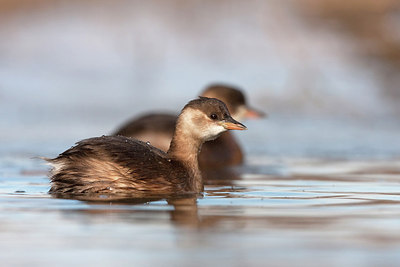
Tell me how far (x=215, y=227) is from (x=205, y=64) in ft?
52.1

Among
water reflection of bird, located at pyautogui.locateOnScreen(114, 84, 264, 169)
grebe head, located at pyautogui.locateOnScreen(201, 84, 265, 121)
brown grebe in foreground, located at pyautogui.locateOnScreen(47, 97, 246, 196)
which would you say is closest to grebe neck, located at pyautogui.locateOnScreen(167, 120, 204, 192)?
brown grebe in foreground, located at pyautogui.locateOnScreen(47, 97, 246, 196)

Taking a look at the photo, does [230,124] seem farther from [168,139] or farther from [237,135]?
[237,135]

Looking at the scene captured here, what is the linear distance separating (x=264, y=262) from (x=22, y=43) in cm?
1888

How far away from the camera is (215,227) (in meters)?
6.61

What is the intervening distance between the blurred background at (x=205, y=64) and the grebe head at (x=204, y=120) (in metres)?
6.34

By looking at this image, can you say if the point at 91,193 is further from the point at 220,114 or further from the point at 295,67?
the point at 295,67

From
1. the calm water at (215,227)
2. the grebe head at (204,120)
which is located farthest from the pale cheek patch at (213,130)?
the calm water at (215,227)

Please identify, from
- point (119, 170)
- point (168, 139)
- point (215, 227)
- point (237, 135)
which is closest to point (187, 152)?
point (119, 170)

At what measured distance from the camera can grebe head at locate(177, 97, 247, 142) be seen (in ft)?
29.9

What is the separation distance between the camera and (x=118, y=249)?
578 cm

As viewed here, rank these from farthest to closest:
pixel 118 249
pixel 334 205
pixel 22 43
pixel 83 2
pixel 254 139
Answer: pixel 83 2 → pixel 22 43 → pixel 254 139 → pixel 334 205 → pixel 118 249

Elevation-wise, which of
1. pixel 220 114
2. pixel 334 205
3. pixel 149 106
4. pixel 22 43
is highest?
pixel 22 43

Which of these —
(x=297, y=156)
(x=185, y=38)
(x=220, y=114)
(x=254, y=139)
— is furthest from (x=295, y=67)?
(x=220, y=114)

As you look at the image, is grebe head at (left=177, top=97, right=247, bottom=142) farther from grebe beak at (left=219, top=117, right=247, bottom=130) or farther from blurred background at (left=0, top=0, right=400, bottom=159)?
blurred background at (left=0, top=0, right=400, bottom=159)
